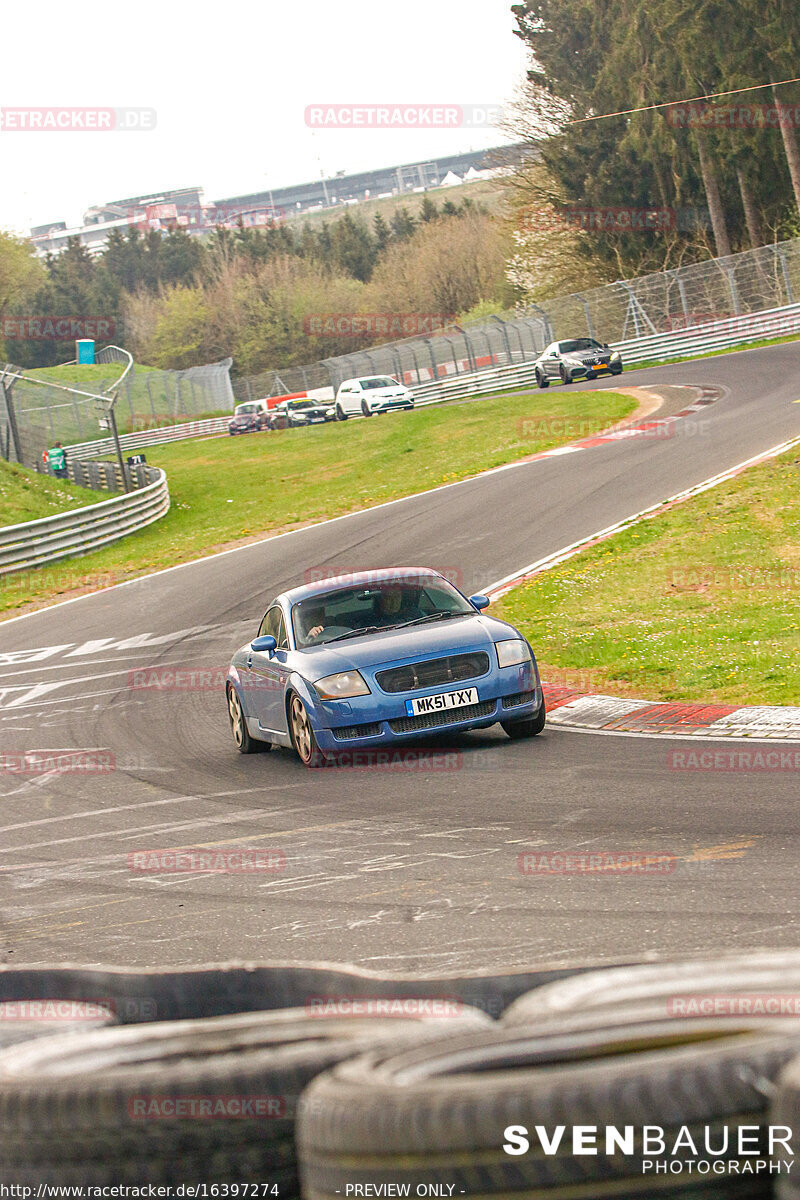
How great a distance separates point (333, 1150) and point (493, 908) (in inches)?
141

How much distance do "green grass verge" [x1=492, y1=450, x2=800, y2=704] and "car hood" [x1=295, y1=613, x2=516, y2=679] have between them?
187cm

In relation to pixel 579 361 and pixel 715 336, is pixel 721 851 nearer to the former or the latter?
pixel 579 361

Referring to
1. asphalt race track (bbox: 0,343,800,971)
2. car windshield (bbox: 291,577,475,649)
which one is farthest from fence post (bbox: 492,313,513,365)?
car windshield (bbox: 291,577,475,649)

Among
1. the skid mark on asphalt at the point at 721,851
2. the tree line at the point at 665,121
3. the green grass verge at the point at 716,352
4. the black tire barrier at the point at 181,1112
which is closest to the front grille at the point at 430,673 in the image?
the skid mark on asphalt at the point at 721,851

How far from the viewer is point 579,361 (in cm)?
4678

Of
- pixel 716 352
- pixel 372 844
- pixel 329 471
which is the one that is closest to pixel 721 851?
pixel 372 844

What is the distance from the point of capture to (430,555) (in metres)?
22.9

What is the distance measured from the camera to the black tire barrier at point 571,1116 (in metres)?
2.28

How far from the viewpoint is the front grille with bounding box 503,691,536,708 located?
33.9ft

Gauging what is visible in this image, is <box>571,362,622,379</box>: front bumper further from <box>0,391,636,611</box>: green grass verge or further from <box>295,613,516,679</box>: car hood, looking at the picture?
<box>295,613,516,679</box>: car hood

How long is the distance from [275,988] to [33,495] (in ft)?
107

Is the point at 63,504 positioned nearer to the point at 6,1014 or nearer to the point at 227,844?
the point at 227,844

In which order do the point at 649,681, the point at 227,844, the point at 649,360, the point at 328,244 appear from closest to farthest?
the point at 227,844 → the point at 649,681 → the point at 649,360 → the point at 328,244

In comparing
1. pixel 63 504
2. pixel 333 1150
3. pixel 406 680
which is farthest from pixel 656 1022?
pixel 63 504
